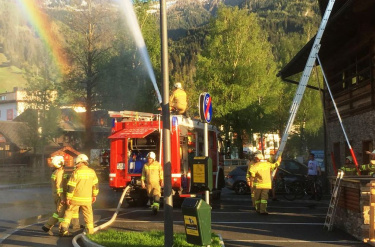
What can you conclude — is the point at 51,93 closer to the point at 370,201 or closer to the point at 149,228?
the point at 149,228

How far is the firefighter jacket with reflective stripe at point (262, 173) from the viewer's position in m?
13.5

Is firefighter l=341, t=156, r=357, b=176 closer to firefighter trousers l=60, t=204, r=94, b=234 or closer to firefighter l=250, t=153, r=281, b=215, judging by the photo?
firefighter l=250, t=153, r=281, b=215

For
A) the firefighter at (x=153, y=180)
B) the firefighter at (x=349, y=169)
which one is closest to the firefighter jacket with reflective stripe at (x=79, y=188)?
the firefighter at (x=153, y=180)

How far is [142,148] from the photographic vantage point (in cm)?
1612

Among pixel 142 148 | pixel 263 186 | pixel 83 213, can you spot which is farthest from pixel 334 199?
pixel 142 148

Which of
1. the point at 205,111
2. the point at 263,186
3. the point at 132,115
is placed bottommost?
the point at 263,186

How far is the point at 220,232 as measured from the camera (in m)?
10.8

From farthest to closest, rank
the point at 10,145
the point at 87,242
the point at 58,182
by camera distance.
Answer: the point at 10,145 → the point at 58,182 → the point at 87,242

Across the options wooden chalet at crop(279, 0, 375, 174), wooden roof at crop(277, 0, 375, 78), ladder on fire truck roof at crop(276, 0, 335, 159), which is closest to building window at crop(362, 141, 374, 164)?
wooden chalet at crop(279, 0, 375, 174)

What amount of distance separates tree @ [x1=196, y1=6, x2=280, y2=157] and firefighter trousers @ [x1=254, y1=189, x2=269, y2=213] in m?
22.0

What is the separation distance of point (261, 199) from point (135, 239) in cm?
496

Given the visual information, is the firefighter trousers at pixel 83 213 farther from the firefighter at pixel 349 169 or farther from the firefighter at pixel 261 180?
the firefighter at pixel 349 169

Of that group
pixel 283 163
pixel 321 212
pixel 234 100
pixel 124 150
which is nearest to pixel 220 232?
pixel 321 212

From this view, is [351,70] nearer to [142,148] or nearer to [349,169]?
[349,169]
